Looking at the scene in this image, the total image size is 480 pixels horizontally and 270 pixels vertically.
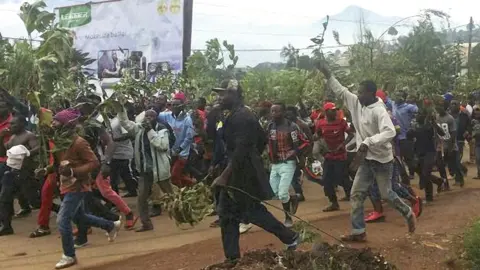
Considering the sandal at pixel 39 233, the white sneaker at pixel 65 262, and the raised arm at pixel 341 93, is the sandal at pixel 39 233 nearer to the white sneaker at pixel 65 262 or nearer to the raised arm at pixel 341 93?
the white sneaker at pixel 65 262

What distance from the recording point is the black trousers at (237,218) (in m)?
5.82

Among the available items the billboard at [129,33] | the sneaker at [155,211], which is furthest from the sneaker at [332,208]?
the billboard at [129,33]

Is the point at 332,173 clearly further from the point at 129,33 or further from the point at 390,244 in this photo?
the point at 129,33

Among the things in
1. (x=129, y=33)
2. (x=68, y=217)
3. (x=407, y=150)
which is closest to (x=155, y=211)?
(x=68, y=217)

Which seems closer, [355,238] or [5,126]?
[355,238]

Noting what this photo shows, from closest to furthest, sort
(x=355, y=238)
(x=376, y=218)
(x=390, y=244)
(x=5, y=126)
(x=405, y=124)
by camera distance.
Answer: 1. (x=390, y=244)
2. (x=355, y=238)
3. (x=376, y=218)
4. (x=5, y=126)
5. (x=405, y=124)

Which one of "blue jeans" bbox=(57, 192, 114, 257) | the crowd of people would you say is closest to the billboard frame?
the crowd of people

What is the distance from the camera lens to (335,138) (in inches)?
367

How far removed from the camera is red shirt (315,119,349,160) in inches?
367

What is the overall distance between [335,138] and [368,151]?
7.39 feet

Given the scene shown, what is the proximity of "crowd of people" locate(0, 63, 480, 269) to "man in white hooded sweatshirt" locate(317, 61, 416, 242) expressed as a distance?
11mm

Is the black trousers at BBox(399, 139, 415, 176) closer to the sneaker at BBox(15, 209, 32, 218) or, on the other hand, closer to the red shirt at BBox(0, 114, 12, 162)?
the sneaker at BBox(15, 209, 32, 218)

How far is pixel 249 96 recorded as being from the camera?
12.8 meters

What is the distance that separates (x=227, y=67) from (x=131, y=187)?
4.89 m
